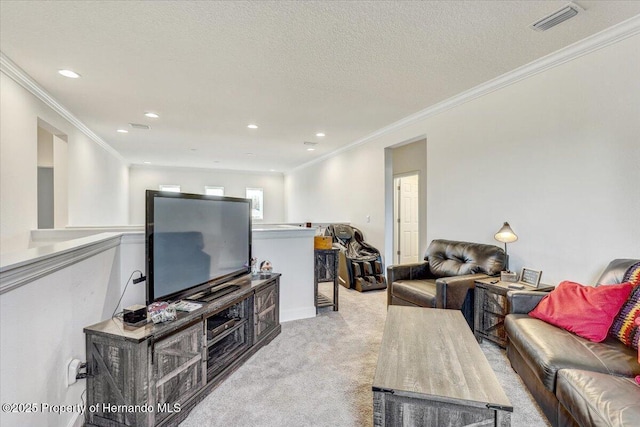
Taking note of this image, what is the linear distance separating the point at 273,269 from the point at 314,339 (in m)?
0.86

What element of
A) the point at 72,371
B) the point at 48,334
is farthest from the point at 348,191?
the point at 48,334

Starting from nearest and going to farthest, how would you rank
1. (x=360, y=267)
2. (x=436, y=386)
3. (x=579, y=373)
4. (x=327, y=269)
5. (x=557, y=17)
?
(x=436, y=386), (x=579, y=373), (x=557, y=17), (x=327, y=269), (x=360, y=267)

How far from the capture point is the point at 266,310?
2.76 meters

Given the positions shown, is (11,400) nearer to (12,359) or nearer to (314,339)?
(12,359)

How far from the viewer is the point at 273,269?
3277mm

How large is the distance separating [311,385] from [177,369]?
91 centimetres

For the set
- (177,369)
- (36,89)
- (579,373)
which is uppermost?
(36,89)

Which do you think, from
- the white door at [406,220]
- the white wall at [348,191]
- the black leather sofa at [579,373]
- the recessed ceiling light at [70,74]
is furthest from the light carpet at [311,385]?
the recessed ceiling light at [70,74]

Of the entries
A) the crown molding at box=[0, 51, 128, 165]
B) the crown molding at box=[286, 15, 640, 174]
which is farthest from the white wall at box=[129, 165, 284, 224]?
the crown molding at box=[286, 15, 640, 174]

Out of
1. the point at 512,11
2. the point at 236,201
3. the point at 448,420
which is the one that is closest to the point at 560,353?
the point at 448,420

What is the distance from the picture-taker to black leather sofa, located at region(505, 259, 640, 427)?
1233 millimetres

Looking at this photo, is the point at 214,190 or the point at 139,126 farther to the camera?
the point at 214,190

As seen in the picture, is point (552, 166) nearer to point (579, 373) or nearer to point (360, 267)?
point (579, 373)

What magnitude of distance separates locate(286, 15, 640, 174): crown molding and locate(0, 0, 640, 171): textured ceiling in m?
0.08
